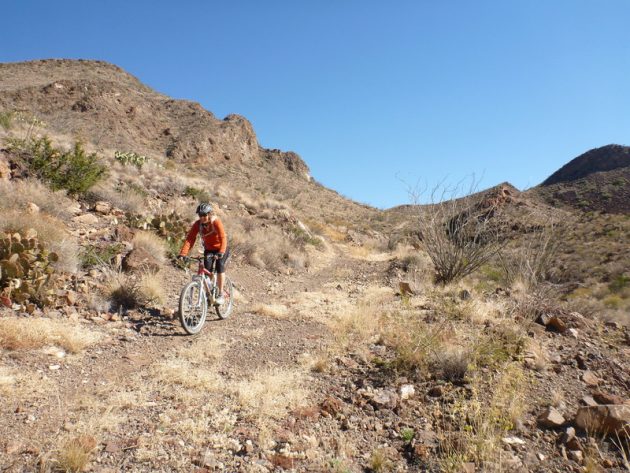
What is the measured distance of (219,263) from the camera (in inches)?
279

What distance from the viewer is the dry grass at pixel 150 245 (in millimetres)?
8844

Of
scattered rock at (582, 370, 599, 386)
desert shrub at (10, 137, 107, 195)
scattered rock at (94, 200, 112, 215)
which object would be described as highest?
desert shrub at (10, 137, 107, 195)

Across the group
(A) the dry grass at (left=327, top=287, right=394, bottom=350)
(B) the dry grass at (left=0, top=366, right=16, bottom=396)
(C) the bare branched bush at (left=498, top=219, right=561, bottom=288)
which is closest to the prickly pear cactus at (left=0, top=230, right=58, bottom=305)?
(B) the dry grass at (left=0, top=366, right=16, bottom=396)

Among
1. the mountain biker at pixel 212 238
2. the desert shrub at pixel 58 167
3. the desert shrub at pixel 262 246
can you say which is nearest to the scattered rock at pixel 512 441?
the mountain biker at pixel 212 238

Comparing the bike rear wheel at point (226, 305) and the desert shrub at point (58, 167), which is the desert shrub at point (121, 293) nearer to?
the bike rear wheel at point (226, 305)

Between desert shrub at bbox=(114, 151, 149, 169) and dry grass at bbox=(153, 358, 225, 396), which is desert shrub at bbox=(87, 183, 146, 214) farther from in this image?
dry grass at bbox=(153, 358, 225, 396)

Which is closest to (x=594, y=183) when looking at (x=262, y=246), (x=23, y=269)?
(x=262, y=246)

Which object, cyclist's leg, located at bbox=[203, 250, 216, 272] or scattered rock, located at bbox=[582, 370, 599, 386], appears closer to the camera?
scattered rock, located at bbox=[582, 370, 599, 386]

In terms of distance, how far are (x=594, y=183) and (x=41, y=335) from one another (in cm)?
4908

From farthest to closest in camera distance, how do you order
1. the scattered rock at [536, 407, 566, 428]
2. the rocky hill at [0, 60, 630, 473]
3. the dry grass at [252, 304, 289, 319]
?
the dry grass at [252, 304, 289, 319], the scattered rock at [536, 407, 566, 428], the rocky hill at [0, 60, 630, 473]

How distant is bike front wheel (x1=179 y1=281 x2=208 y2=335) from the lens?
6.07 m

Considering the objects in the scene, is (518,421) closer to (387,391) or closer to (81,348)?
(387,391)

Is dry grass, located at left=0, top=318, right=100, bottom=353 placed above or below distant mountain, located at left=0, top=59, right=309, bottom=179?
below

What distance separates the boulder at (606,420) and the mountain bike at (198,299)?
5.19m
